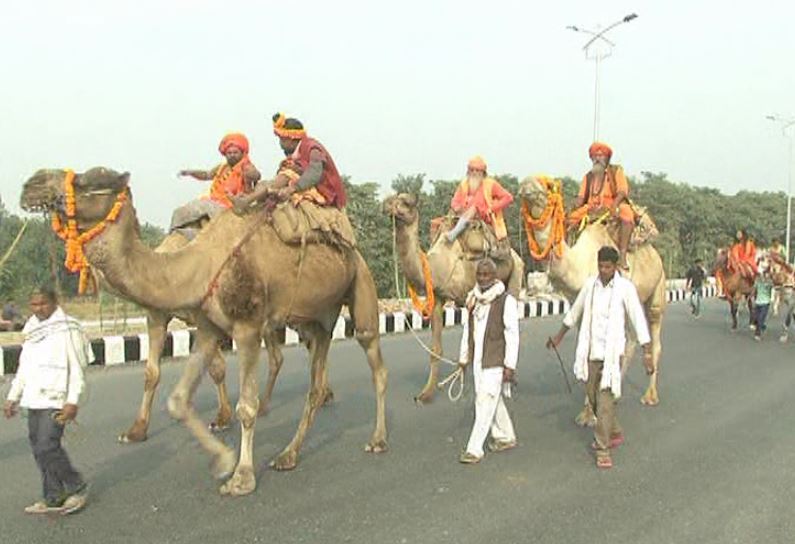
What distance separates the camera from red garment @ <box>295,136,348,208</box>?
745 centimetres

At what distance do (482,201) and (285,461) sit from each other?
15.6ft

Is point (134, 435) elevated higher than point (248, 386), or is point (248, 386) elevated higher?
point (248, 386)

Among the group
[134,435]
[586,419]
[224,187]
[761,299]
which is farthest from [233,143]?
[761,299]

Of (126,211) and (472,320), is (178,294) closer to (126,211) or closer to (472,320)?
(126,211)

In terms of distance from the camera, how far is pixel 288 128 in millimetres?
7613

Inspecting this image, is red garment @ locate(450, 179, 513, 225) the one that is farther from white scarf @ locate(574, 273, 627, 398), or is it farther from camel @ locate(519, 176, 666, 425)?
white scarf @ locate(574, 273, 627, 398)

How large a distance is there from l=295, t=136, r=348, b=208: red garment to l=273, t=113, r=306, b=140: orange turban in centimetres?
8

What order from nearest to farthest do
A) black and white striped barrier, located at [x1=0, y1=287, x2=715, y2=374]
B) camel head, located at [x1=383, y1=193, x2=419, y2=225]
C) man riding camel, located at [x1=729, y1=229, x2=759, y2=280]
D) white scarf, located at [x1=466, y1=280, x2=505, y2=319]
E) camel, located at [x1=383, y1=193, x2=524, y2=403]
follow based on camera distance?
white scarf, located at [x1=466, y1=280, x2=505, y2=319]
camel head, located at [x1=383, y1=193, x2=419, y2=225]
camel, located at [x1=383, y1=193, x2=524, y2=403]
black and white striped barrier, located at [x1=0, y1=287, x2=715, y2=374]
man riding camel, located at [x1=729, y1=229, x2=759, y2=280]

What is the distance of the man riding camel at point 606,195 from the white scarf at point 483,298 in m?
2.88

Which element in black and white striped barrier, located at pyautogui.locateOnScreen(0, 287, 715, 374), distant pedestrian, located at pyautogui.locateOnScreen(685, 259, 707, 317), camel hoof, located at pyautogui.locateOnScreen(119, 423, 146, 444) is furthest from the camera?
distant pedestrian, located at pyautogui.locateOnScreen(685, 259, 707, 317)

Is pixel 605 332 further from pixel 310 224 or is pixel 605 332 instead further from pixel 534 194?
pixel 310 224

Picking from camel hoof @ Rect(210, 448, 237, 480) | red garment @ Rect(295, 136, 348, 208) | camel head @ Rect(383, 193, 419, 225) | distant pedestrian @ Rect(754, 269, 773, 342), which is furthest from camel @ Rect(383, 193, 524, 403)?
distant pedestrian @ Rect(754, 269, 773, 342)

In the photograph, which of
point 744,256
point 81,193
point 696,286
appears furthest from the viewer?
point 696,286

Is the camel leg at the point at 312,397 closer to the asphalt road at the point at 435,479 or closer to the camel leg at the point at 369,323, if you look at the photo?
the asphalt road at the point at 435,479
